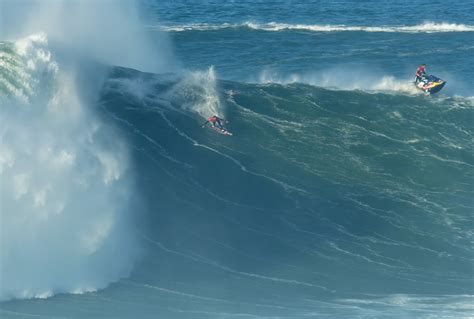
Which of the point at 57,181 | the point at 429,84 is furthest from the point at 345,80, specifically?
the point at 57,181

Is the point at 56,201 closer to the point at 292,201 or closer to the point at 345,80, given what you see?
the point at 292,201

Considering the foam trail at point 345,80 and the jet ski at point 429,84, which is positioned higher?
the foam trail at point 345,80

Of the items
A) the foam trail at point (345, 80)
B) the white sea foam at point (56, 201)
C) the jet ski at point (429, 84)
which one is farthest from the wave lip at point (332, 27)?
the white sea foam at point (56, 201)

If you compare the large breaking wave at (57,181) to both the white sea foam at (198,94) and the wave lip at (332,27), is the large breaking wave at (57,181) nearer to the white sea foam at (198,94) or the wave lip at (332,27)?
the white sea foam at (198,94)

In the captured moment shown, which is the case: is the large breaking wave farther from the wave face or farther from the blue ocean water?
the wave face

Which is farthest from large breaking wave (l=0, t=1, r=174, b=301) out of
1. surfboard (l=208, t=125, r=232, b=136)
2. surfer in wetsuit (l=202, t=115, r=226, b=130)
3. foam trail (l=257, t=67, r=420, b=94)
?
foam trail (l=257, t=67, r=420, b=94)

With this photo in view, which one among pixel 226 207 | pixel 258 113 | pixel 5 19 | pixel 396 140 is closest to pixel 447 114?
pixel 396 140

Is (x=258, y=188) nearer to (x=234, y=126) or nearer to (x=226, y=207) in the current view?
(x=226, y=207)
